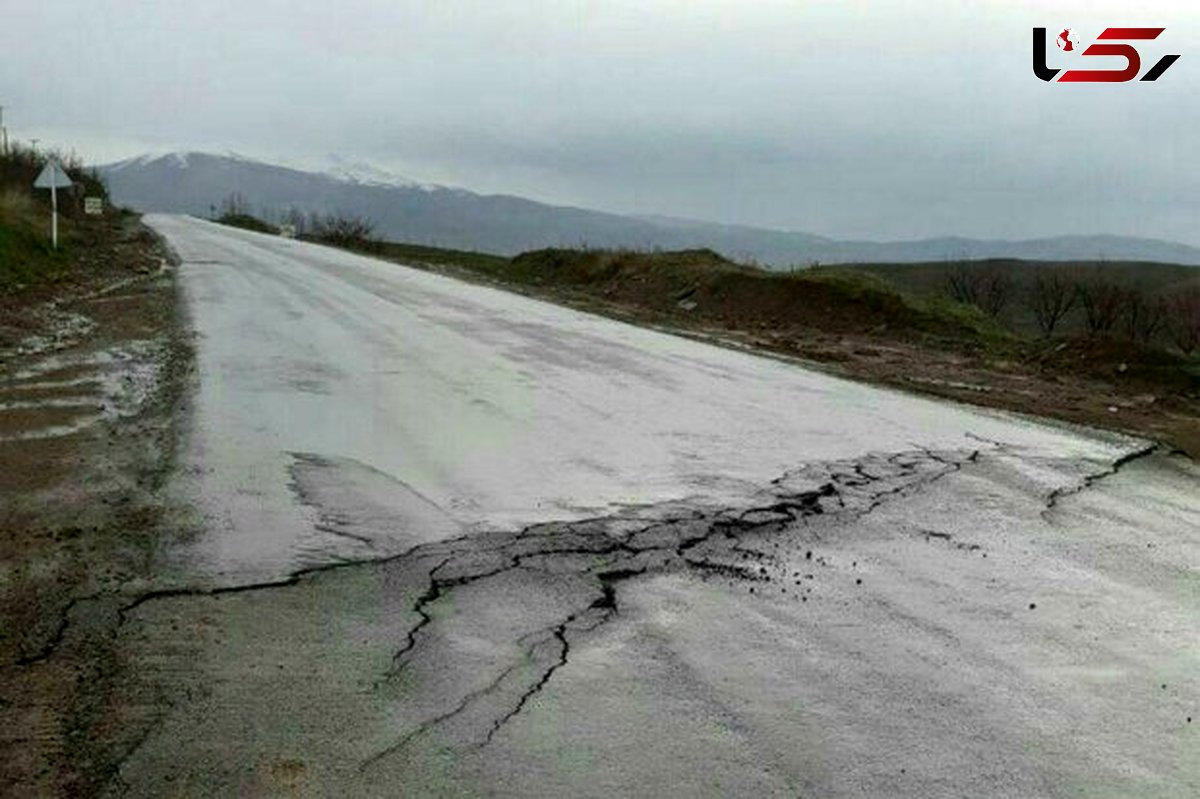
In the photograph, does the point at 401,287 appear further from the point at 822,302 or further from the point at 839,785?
the point at 839,785

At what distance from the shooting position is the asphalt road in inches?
145

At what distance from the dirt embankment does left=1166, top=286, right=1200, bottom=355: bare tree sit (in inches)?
476

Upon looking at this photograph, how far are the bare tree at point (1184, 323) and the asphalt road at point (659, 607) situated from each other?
24.8 meters

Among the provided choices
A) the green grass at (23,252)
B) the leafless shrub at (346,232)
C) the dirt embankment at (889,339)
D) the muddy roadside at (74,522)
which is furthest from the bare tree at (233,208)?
the muddy roadside at (74,522)

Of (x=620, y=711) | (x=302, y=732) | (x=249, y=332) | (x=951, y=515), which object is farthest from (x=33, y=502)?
(x=249, y=332)

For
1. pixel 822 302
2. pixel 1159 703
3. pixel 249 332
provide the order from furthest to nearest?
pixel 822 302
pixel 249 332
pixel 1159 703

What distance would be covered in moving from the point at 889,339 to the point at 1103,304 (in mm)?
14549

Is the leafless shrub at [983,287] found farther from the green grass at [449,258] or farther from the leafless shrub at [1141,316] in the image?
the green grass at [449,258]

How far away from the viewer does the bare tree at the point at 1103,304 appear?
30625 millimetres

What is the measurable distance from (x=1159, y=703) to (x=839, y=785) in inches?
64.8

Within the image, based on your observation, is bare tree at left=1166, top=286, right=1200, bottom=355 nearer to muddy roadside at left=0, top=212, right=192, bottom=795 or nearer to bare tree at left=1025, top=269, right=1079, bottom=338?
bare tree at left=1025, top=269, right=1079, bottom=338

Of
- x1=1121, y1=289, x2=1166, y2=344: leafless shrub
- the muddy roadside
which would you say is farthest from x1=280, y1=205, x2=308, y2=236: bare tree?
the muddy roadside

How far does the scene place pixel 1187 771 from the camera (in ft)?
12.4

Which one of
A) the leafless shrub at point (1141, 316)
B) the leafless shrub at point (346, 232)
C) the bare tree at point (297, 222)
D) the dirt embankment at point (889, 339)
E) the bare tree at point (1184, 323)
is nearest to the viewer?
the dirt embankment at point (889, 339)
